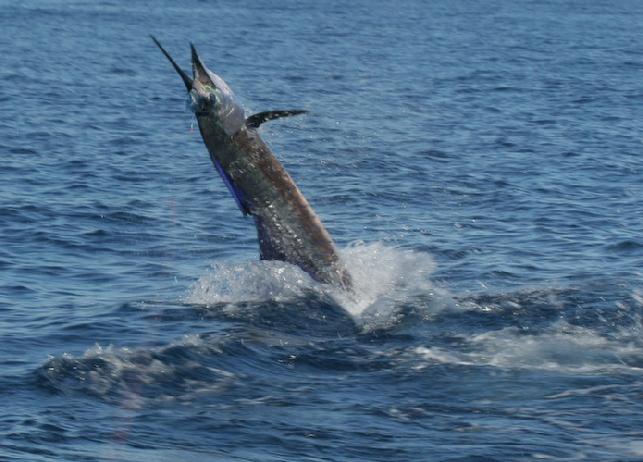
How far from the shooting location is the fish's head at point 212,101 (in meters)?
14.5

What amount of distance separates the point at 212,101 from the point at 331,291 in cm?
363

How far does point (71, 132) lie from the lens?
31.8 meters

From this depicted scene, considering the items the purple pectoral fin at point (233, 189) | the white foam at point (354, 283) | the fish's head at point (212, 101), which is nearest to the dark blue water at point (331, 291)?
the white foam at point (354, 283)

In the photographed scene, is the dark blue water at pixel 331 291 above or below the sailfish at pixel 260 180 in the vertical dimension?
below

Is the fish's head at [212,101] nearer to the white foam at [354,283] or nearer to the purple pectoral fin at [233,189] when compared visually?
the purple pectoral fin at [233,189]

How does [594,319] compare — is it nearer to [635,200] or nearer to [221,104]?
[221,104]

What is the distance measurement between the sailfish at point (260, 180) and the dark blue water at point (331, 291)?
422mm

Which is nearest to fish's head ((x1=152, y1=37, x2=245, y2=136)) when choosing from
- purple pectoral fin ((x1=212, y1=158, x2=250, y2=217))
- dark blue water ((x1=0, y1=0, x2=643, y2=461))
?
purple pectoral fin ((x1=212, y1=158, x2=250, y2=217))

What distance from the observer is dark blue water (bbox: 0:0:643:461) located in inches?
502

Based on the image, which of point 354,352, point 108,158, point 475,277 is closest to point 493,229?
point 475,277

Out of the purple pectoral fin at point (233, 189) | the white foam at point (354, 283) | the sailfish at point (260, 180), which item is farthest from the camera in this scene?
the white foam at point (354, 283)

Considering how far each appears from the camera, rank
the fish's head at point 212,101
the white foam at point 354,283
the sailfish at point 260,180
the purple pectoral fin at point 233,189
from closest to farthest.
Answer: the fish's head at point 212,101, the sailfish at point 260,180, the purple pectoral fin at point 233,189, the white foam at point 354,283

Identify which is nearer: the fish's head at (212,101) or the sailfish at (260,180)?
the fish's head at (212,101)

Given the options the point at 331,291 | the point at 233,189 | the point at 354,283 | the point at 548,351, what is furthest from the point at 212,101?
the point at 548,351
